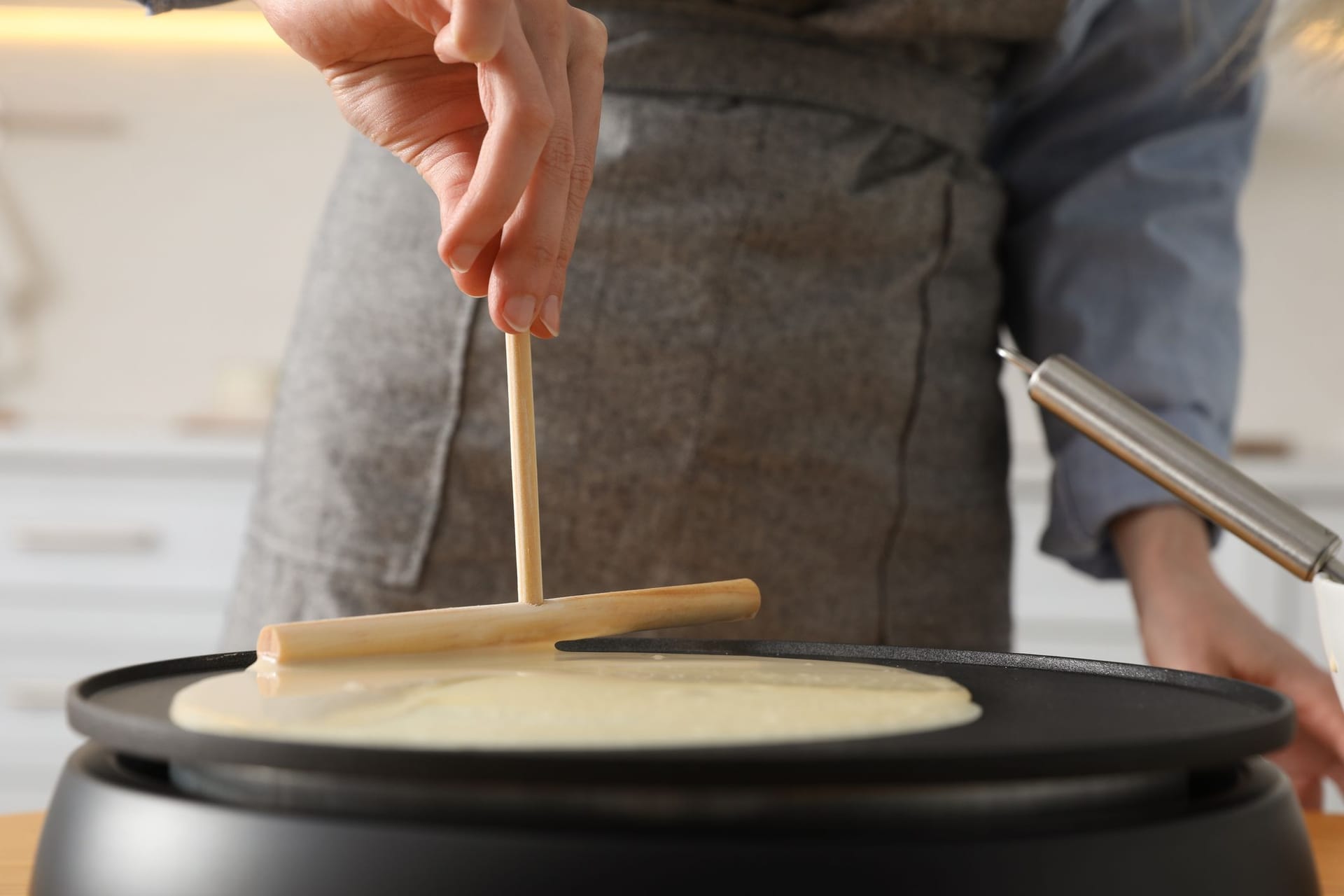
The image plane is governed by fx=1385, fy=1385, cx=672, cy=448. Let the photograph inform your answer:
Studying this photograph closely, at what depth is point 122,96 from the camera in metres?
2.30

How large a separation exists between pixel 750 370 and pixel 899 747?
465 millimetres

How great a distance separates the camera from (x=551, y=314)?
49 centimetres

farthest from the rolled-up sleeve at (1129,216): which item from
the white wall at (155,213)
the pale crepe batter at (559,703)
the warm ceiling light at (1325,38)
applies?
the white wall at (155,213)

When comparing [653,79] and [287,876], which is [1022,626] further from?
[287,876]

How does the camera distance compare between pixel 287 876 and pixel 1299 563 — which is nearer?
pixel 287 876

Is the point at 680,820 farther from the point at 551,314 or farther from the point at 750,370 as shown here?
the point at 750,370

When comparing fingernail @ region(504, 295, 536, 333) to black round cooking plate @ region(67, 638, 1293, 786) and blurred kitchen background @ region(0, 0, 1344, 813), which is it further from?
blurred kitchen background @ region(0, 0, 1344, 813)

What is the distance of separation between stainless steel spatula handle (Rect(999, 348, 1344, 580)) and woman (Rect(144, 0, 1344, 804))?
0.86 feet

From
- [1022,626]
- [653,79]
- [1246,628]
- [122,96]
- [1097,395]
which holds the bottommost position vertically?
[1022,626]

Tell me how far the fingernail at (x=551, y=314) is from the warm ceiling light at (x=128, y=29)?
1.95 metres

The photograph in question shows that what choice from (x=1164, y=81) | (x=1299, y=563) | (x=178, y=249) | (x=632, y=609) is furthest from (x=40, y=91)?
(x=1299, y=563)

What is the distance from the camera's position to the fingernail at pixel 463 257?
45 cm

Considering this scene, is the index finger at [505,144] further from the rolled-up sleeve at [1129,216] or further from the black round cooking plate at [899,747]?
the rolled-up sleeve at [1129,216]

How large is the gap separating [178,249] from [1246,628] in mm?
1999
